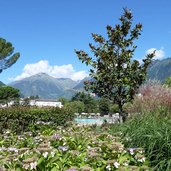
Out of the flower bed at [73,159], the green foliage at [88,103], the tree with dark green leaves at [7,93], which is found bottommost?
the flower bed at [73,159]

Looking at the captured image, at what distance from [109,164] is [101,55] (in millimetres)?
9616

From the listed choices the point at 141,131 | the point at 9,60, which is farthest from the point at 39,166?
the point at 9,60

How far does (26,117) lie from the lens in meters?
13.8

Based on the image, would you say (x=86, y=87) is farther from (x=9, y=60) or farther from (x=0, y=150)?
(x=9, y=60)

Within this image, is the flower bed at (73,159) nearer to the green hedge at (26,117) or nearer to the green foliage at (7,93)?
the green hedge at (26,117)

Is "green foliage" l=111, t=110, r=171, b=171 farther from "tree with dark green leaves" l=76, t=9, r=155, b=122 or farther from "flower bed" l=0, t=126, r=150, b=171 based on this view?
"tree with dark green leaves" l=76, t=9, r=155, b=122

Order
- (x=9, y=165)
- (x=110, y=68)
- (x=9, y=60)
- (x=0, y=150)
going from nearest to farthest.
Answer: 1. (x=9, y=165)
2. (x=0, y=150)
3. (x=110, y=68)
4. (x=9, y=60)

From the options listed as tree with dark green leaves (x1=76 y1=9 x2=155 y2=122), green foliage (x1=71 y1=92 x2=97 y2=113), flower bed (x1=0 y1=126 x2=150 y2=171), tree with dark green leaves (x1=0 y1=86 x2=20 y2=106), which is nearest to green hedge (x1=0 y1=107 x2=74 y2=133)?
tree with dark green leaves (x1=76 y1=9 x2=155 y2=122)

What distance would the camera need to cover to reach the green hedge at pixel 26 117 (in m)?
13.1

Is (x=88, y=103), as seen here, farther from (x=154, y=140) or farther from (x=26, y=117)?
(x=154, y=140)

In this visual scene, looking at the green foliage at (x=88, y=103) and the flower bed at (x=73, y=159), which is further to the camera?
the green foliage at (x=88, y=103)

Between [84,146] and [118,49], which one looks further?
[118,49]

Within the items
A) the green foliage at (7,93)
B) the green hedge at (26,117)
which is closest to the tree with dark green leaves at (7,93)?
the green foliage at (7,93)

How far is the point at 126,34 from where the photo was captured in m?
13.4
